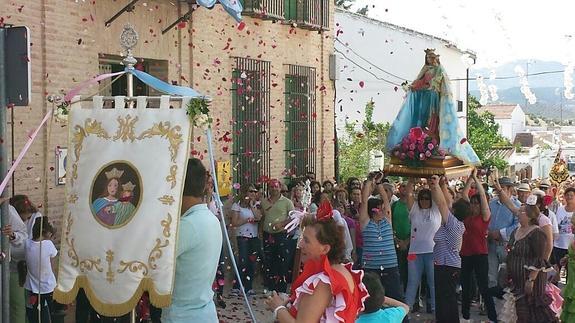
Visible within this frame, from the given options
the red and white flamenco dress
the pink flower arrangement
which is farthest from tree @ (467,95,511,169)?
the red and white flamenco dress

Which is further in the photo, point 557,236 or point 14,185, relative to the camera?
point 557,236

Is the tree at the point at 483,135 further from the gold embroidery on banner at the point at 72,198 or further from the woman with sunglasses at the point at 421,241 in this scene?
the gold embroidery on banner at the point at 72,198

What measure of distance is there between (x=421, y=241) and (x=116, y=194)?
596cm

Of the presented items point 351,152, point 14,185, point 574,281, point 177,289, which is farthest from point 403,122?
point 351,152

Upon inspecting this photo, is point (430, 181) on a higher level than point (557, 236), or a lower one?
higher

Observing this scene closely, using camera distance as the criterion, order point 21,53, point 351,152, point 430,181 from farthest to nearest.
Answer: point 351,152 < point 430,181 < point 21,53

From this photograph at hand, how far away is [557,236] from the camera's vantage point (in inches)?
520

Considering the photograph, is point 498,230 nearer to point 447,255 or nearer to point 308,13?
point 447,255

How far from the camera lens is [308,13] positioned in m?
17.4

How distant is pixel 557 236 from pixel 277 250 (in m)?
4.24

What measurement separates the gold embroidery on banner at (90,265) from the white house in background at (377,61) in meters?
25.1

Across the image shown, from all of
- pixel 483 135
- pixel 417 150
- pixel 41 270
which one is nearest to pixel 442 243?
pixel 417 150

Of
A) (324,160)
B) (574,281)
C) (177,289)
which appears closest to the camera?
(177,289)

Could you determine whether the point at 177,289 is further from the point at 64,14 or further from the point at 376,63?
the point at 376,63
